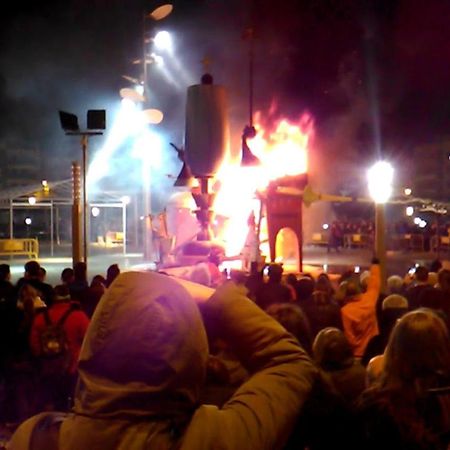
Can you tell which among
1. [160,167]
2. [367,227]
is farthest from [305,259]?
[160,167]

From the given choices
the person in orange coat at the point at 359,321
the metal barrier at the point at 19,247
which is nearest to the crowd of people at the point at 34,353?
the person in orange coat at the point at 359,321

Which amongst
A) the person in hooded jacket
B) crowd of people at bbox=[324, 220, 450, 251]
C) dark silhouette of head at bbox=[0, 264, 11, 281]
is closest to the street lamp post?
dark silhouette of head at bbox=[0, 264, 11, 281]

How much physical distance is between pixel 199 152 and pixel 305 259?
14.6 m

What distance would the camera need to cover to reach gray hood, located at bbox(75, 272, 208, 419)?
1.44 metres

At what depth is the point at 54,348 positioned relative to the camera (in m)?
5.63

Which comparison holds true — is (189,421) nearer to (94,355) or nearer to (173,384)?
(173,384)

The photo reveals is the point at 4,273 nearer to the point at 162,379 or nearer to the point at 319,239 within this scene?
the point at 162,379

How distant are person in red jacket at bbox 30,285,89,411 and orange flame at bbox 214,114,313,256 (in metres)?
11.2

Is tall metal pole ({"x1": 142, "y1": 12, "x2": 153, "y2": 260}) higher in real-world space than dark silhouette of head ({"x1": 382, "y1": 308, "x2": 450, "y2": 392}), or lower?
higher

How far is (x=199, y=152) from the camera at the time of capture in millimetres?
12164

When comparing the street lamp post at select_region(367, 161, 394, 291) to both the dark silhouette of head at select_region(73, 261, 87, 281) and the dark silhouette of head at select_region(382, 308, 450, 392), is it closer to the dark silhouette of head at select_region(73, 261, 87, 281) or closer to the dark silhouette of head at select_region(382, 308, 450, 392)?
the dark silhouette of head at select_region(73, 261, 87, 281)

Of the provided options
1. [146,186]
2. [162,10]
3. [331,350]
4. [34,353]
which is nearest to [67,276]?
[34,353]

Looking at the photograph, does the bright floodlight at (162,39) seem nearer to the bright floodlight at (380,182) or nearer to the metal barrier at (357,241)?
the bright floodlight at (380,182)

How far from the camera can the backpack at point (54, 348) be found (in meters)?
5.59
